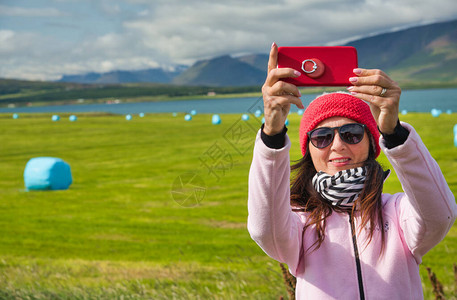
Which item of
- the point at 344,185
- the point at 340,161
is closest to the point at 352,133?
the point at 340,161

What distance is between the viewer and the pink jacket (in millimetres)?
2473

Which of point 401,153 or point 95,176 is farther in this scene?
point 95,176

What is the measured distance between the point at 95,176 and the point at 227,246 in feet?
39.5

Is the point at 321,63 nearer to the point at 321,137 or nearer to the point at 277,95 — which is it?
the point at 277,95

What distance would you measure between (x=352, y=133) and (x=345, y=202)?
399mm

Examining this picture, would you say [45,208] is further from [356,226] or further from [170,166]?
[356,226]

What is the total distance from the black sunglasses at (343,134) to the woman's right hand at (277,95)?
54cm

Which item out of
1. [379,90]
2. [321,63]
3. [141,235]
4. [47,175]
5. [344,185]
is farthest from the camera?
[47,175]

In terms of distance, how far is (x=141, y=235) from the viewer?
12.2 meters

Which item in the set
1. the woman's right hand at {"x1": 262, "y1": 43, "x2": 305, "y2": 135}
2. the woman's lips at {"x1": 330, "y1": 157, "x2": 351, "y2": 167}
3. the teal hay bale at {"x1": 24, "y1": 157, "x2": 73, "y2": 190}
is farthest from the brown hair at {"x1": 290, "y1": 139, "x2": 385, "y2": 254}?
the teal hay bale at {"x1": 24, "y1": 157, "x2": 73, "y2": 190}

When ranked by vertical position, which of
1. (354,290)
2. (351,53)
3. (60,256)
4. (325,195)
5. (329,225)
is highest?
(351,53)

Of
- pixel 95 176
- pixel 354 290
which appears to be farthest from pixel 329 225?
pixel 95 176

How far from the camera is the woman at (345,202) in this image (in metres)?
2.38

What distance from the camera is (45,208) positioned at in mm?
15375
